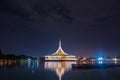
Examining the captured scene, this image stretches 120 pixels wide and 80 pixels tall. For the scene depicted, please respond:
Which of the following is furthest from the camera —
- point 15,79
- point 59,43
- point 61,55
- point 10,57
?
point 59,43

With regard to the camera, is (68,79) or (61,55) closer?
(68,79)

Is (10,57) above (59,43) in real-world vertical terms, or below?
below

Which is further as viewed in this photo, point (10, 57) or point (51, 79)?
point (10, 57)

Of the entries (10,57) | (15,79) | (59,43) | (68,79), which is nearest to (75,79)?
(68,79)

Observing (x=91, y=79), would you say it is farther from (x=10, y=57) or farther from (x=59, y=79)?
(x=10, y=57)

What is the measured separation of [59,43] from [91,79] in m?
149

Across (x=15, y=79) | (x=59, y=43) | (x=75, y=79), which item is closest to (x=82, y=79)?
(x=75, y=79)

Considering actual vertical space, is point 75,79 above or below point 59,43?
below

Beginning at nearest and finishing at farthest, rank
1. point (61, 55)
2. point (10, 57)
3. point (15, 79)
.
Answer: point (15, 79)
point (10, 57)
point (61, 55)

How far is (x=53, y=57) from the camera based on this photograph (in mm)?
171375

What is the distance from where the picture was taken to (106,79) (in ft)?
124

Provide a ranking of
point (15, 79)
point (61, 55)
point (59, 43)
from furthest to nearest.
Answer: point (59, 43) < point (61, 55) < point (15, 79)

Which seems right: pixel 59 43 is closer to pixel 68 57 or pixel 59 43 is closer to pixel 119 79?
pixel 68 57

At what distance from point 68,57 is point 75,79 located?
5278 inches
